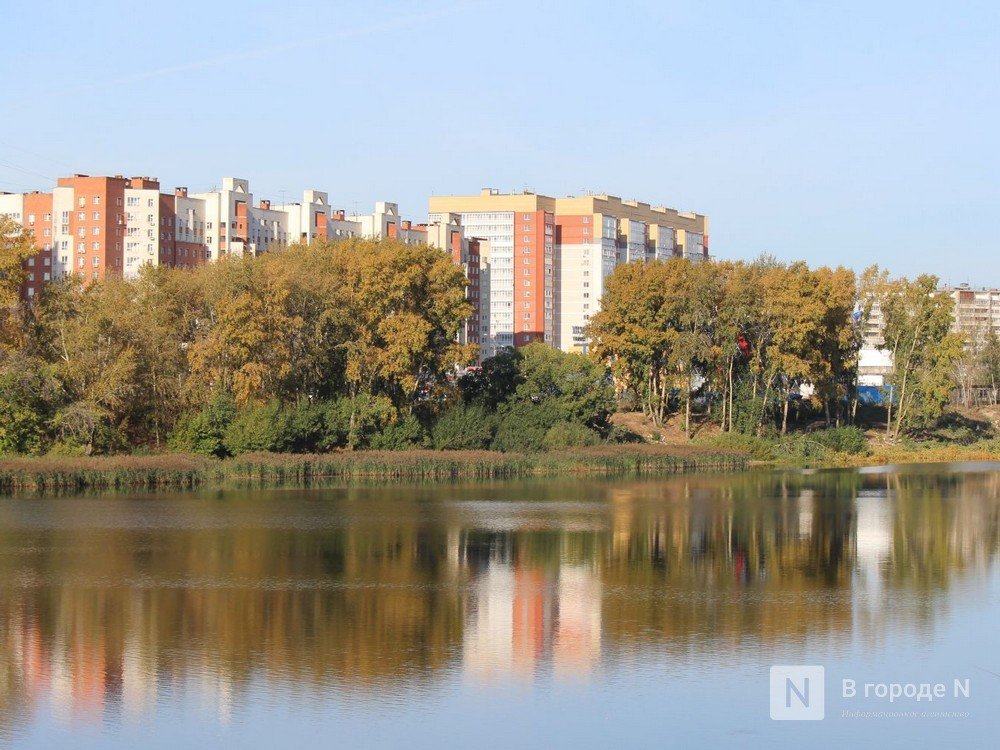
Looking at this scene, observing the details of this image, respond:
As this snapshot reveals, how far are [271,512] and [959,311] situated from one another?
164m

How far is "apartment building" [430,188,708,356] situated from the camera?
139m

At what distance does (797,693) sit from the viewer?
55.9 feet

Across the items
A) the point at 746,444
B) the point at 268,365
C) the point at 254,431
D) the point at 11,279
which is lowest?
the point at 746,444

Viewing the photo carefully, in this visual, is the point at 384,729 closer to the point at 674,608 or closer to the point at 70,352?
the point at 674,608

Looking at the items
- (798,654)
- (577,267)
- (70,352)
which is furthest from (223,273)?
(577,267)

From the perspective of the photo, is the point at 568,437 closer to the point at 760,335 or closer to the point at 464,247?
the point at 760,335

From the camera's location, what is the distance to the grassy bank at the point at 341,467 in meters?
45.9

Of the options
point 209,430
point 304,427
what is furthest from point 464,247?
point 209,430

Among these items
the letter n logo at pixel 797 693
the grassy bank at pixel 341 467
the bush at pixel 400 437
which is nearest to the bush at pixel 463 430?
the bush at pixel 400 437

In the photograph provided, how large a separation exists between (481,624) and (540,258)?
387 ft

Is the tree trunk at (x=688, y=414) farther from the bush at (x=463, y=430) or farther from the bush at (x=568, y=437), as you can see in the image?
the bush at (x=463, y=430)

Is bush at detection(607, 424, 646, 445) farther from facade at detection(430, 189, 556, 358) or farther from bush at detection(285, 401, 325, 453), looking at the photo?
facade at detection(430, 189, 556, 358)

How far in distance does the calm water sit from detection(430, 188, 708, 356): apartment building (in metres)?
101

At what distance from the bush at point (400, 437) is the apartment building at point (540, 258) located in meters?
80.9
